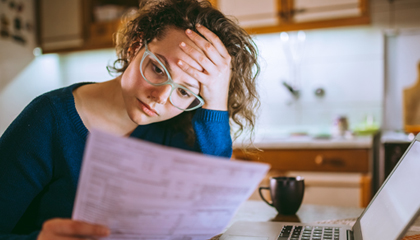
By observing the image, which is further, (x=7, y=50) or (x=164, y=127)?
(x=7, y=50)

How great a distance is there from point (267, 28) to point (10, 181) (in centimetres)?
204

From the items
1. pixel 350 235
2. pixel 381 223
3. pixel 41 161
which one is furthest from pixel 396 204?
pixel 41 161

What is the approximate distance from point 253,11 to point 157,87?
5.98ft

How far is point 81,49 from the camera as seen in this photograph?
294 cm

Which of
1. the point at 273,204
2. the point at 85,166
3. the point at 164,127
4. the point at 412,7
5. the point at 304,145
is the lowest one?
the point at 304,145

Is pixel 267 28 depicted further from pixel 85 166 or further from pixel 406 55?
pixel 85 166

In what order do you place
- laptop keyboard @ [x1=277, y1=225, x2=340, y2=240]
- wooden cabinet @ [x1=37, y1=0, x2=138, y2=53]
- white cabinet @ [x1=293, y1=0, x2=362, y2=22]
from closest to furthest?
1. laptop keyboard @ [x1=277, y1=225, x2=340, y2=240]
2. white cabinet @ [x1=293, y1=0, x2=362, y2=22]
3. wooden cabinet @ [x1=37, y1=0, x2=138, y2=53]

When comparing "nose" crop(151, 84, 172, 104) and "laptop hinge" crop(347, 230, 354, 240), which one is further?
"nose" crop(151, 84, 172, 104)

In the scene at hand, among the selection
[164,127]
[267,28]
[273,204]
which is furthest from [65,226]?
[267,28]

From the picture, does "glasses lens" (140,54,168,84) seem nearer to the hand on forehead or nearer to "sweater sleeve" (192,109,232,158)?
the hand on forehead

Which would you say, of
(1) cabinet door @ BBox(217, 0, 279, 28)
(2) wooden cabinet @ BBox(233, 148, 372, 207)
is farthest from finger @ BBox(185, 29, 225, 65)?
(1) cabinet door @ BBox(217, 0, 279, 28)

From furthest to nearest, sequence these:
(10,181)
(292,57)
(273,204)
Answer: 1. (292,57)
2. (273,204)
3. (10,181)

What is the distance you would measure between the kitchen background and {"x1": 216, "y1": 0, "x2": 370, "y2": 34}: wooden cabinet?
1.2 inches

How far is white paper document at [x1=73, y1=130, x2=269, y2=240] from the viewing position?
408 millimetres
